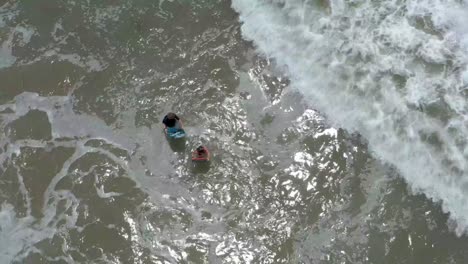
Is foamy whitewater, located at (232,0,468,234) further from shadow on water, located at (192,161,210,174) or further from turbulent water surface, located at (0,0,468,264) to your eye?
shadow on water, located at (192,161,210,174)

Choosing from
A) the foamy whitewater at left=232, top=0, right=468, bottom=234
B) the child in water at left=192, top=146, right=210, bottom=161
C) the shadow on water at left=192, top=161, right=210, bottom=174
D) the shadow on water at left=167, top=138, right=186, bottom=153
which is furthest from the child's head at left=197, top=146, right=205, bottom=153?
the foamy whitewater at left=232, top=0, right=468, bottom=234

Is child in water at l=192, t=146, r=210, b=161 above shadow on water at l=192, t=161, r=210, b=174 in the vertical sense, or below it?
above

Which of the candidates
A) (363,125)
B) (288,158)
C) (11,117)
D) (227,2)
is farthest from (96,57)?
(363,125)

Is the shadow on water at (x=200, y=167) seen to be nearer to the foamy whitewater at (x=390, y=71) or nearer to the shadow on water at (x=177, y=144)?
the shadow on water at (x=177, y=144)

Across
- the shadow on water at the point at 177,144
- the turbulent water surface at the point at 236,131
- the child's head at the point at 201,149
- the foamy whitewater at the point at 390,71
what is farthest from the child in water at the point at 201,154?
the foamy whitewater at the point at 390,71

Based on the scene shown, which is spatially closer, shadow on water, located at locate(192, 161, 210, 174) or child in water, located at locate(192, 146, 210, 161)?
child in water, located at locate(192, 146, 210, 161)

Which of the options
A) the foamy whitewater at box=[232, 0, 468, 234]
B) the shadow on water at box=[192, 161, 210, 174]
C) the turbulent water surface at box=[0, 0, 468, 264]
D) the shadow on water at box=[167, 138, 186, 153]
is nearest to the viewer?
the turbulent water surface at box=[0, 0, 468, 264]
